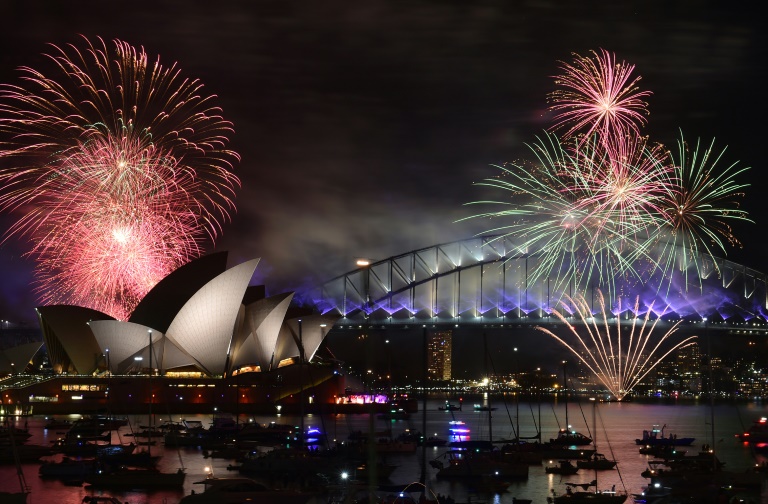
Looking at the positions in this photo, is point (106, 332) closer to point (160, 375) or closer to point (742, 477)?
point (160, 375)

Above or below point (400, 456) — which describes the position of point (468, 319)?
above

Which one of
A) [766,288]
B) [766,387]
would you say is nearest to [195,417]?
[766,288]

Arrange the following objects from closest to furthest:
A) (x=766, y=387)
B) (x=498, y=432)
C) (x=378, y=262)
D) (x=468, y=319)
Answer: (x=498, y=432), (x=468, y=319), (x=378, y=262), (x=766, y=387)

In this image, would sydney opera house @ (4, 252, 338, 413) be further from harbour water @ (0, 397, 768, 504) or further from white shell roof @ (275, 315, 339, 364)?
harbour water @ (0, 397, 768, 504)

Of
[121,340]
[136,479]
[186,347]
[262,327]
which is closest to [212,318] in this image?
[186,347]

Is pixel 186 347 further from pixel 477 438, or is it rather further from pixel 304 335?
pixel 477 438

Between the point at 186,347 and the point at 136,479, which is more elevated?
the point at 186,347
